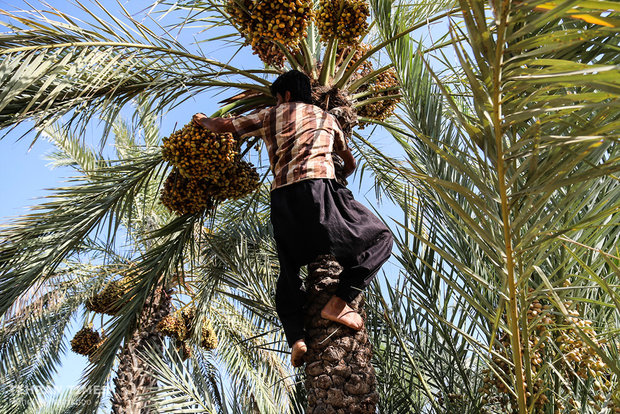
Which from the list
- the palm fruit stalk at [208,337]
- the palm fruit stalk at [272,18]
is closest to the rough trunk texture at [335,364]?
the palm fruit stalk at [272,18]

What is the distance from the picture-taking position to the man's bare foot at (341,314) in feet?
8.39

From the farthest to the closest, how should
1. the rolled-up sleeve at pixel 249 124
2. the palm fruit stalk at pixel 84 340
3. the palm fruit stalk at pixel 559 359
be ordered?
the palm fruit stalk at pixel 84 340 < the rolled-up sleeve at pixel 249 124 < the palm fruit stalk at pixel 559 359

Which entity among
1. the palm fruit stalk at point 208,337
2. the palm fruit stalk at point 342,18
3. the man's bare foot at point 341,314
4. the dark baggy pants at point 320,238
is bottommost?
the palm fruit stalk at point 208,337

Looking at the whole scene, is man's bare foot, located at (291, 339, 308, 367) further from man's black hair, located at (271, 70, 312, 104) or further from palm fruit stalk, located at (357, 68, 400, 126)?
palm fruit stalk, located at (357, 68, 400, 126)

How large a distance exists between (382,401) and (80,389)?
7.26 ft

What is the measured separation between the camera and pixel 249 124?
3229 millimetres

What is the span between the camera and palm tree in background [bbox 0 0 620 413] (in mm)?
1200

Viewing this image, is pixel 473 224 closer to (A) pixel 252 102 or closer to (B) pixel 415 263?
(B) pixel 415 263

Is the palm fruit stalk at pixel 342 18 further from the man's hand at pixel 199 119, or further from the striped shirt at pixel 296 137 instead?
the man's hand at pixel 199 119

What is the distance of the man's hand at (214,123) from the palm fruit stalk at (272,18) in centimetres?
48

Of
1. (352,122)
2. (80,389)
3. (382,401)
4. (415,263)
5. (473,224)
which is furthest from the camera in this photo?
(80,389)

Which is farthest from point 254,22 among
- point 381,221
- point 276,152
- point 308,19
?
point 381,221

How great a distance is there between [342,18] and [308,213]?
1.23 meters

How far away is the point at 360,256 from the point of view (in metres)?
2.67
